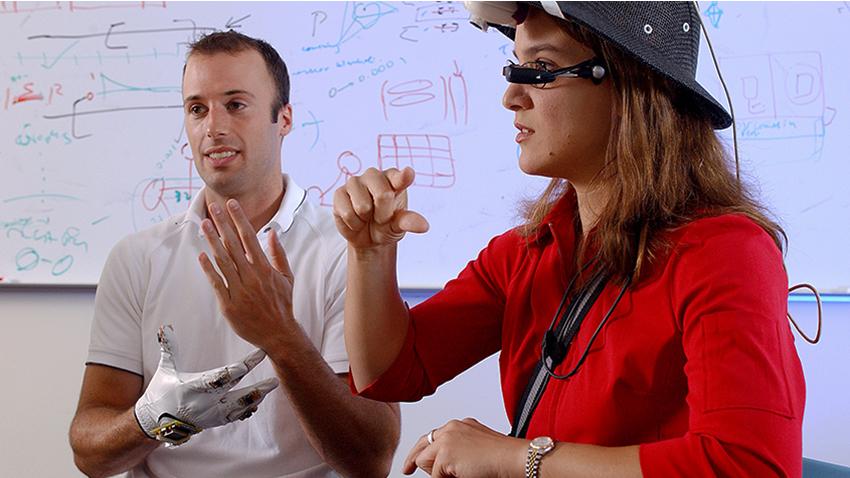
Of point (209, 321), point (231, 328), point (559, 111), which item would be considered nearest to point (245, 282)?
point (231, 328)

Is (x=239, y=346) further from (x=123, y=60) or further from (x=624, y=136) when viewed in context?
(x=123, y=60)

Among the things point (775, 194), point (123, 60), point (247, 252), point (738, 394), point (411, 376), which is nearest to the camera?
point (738, 394)

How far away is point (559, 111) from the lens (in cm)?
113

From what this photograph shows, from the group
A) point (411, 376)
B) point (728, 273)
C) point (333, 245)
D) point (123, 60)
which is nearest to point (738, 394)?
point (728, 273)

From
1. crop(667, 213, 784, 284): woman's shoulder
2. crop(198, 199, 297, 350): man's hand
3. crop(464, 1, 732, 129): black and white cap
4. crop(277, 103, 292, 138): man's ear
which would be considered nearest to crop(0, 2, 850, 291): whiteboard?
crop(277, 103, 292, 138): man's ear

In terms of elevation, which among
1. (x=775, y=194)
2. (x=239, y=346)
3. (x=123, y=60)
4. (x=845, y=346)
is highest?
(x=123, y=60)

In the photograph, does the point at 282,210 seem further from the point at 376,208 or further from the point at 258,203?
the point at 376,208

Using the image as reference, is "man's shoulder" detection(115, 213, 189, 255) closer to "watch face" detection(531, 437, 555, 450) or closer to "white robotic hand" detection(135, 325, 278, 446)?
"white robotic hand" detection(135, 325, 278, 446)

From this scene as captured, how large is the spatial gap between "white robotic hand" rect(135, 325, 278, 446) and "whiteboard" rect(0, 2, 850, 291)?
1.03m

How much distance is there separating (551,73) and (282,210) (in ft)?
2.82

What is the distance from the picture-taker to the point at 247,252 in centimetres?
155

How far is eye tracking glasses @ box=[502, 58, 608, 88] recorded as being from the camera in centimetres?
112

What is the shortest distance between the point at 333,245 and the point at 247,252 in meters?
0.29

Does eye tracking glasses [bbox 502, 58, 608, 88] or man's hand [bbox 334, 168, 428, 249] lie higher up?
eye tracking glasses [bbox 502, 58, 608, 88]
